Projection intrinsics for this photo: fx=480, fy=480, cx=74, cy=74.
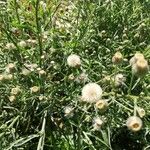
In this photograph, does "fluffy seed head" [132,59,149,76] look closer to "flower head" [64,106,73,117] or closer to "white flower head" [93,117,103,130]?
"white flower head" [93,117,103,130]

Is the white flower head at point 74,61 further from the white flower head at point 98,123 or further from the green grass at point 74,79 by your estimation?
the white flower head at point 98,123

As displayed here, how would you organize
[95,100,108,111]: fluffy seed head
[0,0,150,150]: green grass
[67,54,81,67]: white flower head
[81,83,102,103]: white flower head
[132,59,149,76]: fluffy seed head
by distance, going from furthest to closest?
1. [0,0,150,150]: green grass
2. [67,54,81,67]: white flower head
3. [81,83,102,103]: white flower head
4. [95,100,108,111]: fluffy seed head
5. [132,59,149,76]: fluffy seed head

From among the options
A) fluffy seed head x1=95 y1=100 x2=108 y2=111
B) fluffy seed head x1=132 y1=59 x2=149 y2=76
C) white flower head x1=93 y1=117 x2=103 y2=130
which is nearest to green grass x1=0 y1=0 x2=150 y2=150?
white flower head x1=93 y1=117 x2=103 y2=130

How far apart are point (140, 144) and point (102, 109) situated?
0.78 m

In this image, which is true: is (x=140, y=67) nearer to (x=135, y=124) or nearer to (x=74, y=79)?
(x=135, y=124)

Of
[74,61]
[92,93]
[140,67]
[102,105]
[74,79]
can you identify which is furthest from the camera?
[74,79]

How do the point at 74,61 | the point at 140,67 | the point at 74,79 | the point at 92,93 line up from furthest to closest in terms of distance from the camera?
the point at 74,79 < the point at 74,61 < the point at 92,93 < the point at 140,67

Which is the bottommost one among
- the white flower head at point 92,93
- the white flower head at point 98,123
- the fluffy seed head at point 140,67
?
the white flower head at point 98,123

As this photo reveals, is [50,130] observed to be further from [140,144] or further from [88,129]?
[140,144]

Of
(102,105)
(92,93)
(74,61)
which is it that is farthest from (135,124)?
(74,61)

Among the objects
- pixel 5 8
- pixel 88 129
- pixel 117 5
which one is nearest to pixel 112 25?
pixel 117 5

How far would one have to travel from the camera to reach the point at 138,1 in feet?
9.54

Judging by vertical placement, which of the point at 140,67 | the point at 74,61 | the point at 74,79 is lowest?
the point at 74,79

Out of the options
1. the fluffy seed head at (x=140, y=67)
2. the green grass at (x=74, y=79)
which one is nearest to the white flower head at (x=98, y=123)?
the green grass at (x=74, y=79)
